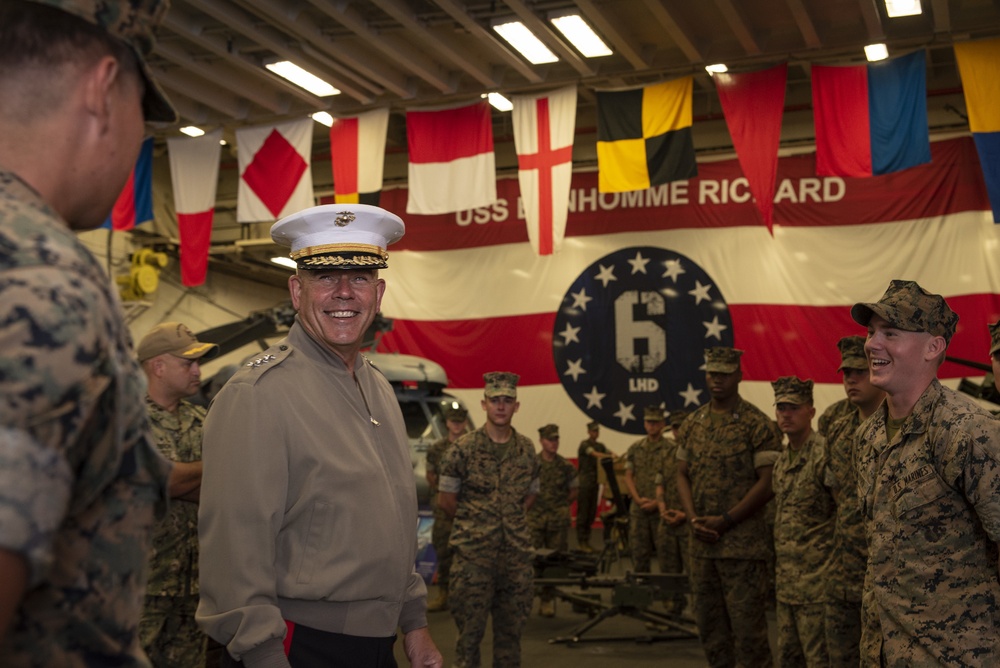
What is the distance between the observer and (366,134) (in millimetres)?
10570

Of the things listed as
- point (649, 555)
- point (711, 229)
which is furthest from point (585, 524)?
point (711, 229)

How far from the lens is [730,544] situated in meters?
5.66

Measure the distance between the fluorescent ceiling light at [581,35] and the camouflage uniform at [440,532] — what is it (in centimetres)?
381

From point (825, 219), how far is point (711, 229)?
1.31 m

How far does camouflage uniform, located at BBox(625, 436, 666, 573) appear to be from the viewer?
9930 mm

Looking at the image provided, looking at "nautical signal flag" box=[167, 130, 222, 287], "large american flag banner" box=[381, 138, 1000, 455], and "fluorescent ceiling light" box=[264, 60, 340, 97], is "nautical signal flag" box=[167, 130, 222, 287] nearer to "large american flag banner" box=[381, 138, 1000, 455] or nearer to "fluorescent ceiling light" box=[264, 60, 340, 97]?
"fluorescent ceiling light" box=[264, 60, 340, 97]

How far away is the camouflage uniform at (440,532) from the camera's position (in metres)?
9.24

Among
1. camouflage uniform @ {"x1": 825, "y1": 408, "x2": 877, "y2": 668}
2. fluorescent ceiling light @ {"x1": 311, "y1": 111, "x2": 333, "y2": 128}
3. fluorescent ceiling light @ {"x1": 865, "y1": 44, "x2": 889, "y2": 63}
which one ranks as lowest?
camouflage uniform @ {"x1": 825, "y1": 408, "x2": 877, "y2": 668}

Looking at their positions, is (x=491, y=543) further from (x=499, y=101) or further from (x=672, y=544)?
(x=499, y=101)

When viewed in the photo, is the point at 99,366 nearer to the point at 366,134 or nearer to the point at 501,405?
the point at 501,405

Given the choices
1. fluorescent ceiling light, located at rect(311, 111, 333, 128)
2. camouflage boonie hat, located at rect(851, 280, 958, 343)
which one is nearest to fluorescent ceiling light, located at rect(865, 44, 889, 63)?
fluorescent ceiling light, located at rect(311, 111, 333, 128)

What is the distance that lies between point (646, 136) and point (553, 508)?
391 centimetres

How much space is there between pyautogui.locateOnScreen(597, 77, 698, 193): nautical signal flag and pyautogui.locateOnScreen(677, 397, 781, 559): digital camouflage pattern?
12.6ft

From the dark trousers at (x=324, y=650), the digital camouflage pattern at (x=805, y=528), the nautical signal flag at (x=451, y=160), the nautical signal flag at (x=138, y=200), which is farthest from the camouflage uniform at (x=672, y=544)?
the dark trousers at (x=324, y=650)
